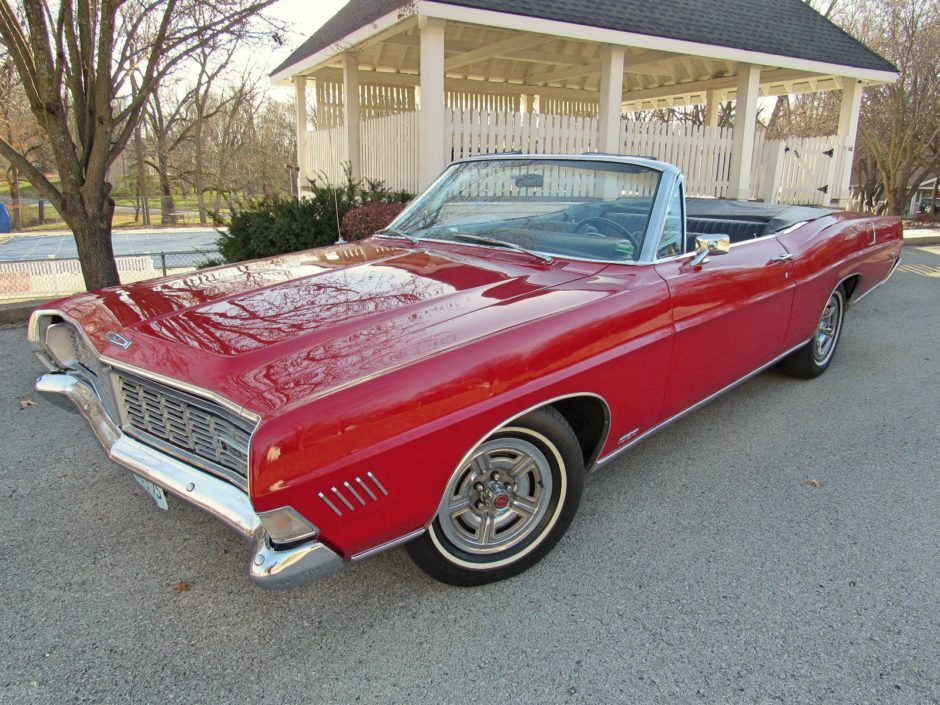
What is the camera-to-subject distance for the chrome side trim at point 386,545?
2020 mm

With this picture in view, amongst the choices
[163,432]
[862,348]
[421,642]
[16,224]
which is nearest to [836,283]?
[862,348]

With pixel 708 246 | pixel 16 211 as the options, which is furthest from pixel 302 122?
pixel 16 211

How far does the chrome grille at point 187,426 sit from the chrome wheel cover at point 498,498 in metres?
0.72

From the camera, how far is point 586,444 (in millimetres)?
2814

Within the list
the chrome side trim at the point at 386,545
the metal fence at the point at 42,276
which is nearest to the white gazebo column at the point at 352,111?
the metal fence at the point at 42,276

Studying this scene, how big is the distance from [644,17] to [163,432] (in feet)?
32.2

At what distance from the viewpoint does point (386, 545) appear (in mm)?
2068

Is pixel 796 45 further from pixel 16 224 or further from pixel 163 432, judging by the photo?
pixel 16 224

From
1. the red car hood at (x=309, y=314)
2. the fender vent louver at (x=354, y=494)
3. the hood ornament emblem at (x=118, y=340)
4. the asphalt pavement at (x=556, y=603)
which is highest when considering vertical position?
the red car hood at (x=309, y=314)

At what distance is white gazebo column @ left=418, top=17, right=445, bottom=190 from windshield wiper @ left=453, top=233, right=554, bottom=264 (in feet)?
14.7

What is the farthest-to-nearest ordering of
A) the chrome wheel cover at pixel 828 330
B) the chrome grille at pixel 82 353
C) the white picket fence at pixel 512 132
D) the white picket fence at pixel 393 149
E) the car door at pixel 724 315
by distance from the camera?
1. the white picket fence at pixel 393 149
2. the white picket fence at pixel 512 132
3. the chrome wheel cover at pixel 828 330
4. the car door at pixel 724 315
5. the chrome grille at pixel 82 353

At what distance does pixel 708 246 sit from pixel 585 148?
7.04 metres

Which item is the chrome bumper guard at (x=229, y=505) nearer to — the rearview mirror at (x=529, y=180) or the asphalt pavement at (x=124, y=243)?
the rearview mirror at (x=529, y=180)

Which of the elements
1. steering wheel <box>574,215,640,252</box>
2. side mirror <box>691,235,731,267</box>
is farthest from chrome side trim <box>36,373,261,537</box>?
side mirror <box>691,235,731,267</box>
